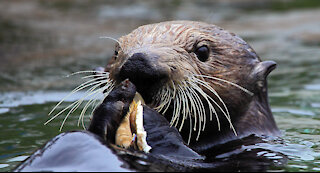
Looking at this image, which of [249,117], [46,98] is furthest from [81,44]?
[249,117]

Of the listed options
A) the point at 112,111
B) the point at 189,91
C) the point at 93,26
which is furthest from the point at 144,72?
the point at 93,26

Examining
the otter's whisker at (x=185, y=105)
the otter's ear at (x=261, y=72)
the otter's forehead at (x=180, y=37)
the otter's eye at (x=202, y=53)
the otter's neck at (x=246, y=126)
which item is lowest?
the otter's neck at (x=246, y=126)

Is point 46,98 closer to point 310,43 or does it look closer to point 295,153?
point 295,153

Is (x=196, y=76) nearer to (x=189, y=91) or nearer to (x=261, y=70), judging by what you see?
(x=189, y=91)

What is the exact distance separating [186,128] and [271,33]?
821 centimetres

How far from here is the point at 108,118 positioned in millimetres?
3209

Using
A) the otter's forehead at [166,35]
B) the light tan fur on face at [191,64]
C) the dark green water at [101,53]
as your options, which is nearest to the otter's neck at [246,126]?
the light tan fur on face at [191,64]

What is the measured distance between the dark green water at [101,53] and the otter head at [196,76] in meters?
0.47

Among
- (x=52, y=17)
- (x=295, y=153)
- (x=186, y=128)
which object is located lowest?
(x=295, y=153)

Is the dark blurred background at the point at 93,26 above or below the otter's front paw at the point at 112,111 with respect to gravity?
above

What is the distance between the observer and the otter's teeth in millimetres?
3301

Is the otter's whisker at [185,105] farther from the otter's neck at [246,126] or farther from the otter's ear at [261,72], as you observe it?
the otter's ear at [261,72]

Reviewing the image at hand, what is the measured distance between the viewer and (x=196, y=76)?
12.9 feet

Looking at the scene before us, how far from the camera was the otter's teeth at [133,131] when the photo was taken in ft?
10.8
